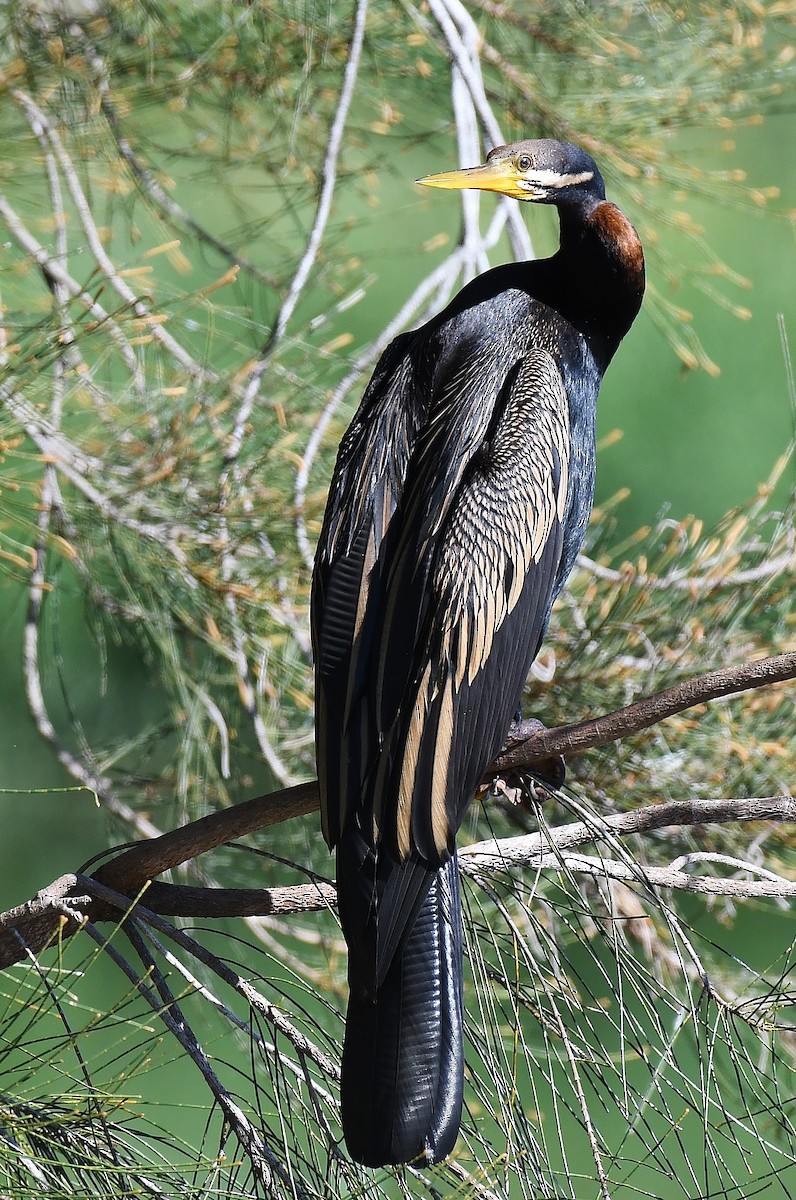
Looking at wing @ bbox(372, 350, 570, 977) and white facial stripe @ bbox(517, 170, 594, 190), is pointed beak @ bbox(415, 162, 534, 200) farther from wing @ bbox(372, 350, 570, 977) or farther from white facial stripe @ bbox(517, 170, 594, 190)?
wing @ bbox(372, 350, 570, 977)

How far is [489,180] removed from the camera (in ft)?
2.81

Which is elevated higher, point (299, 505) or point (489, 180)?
point (489, 180)

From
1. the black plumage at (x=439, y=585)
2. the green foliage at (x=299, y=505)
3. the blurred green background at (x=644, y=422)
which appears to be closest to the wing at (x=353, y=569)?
the black plumage at (x=439, y=585)

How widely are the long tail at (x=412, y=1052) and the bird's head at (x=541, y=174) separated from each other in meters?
0.48

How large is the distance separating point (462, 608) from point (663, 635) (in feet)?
1.37

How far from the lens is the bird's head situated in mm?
870

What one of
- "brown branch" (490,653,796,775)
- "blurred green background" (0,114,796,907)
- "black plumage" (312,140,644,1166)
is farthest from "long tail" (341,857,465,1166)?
"blurred green background" (0,114,796,907)

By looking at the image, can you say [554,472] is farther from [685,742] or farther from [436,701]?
[685,742]

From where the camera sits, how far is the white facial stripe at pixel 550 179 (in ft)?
2.95

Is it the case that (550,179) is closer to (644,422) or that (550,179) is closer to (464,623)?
(464,623)

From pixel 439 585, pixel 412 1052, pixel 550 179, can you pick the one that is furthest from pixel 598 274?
pixel 412 1052

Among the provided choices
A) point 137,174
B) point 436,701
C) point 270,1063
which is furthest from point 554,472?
point 137,174

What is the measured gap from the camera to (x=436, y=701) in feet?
2.45

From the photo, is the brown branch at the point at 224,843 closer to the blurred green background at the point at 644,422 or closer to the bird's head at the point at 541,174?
the bird's head at the point at 541,174
